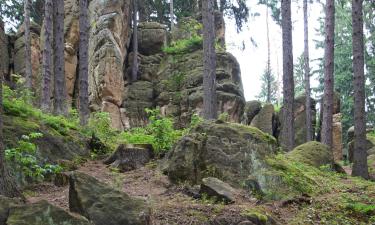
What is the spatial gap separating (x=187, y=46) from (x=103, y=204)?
1959 cm

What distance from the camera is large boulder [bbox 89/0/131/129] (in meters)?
20.7

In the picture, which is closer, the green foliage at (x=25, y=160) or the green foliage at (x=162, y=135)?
the green foliage at (x=25, y=160)

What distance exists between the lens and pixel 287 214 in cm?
689

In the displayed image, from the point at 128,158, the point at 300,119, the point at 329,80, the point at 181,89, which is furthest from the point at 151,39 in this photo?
the point at 128,158

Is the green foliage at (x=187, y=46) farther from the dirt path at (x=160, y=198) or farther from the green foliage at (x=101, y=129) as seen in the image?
the dirt path at (x=160, y=198)

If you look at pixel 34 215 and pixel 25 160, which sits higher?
pixel 25 160

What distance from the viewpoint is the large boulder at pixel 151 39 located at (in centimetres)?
2533

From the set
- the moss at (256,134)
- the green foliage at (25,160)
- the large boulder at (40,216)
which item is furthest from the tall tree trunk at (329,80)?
the large boulder at (40,216)

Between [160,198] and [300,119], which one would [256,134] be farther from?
[300,119]

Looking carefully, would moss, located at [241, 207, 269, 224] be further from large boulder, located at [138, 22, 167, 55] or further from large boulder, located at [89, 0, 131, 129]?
large boulder, located at [138, 22, 167, 55]

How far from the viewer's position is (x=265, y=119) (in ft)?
89.4

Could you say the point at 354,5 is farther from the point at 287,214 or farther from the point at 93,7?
the point at 93,7

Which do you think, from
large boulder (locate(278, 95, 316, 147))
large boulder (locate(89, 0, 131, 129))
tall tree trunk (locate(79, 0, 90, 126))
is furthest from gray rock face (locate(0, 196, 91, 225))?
large boulder (locate(278, 95, 316, 147))

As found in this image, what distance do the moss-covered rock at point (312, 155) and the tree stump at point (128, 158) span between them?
Result: 14.2 ft
